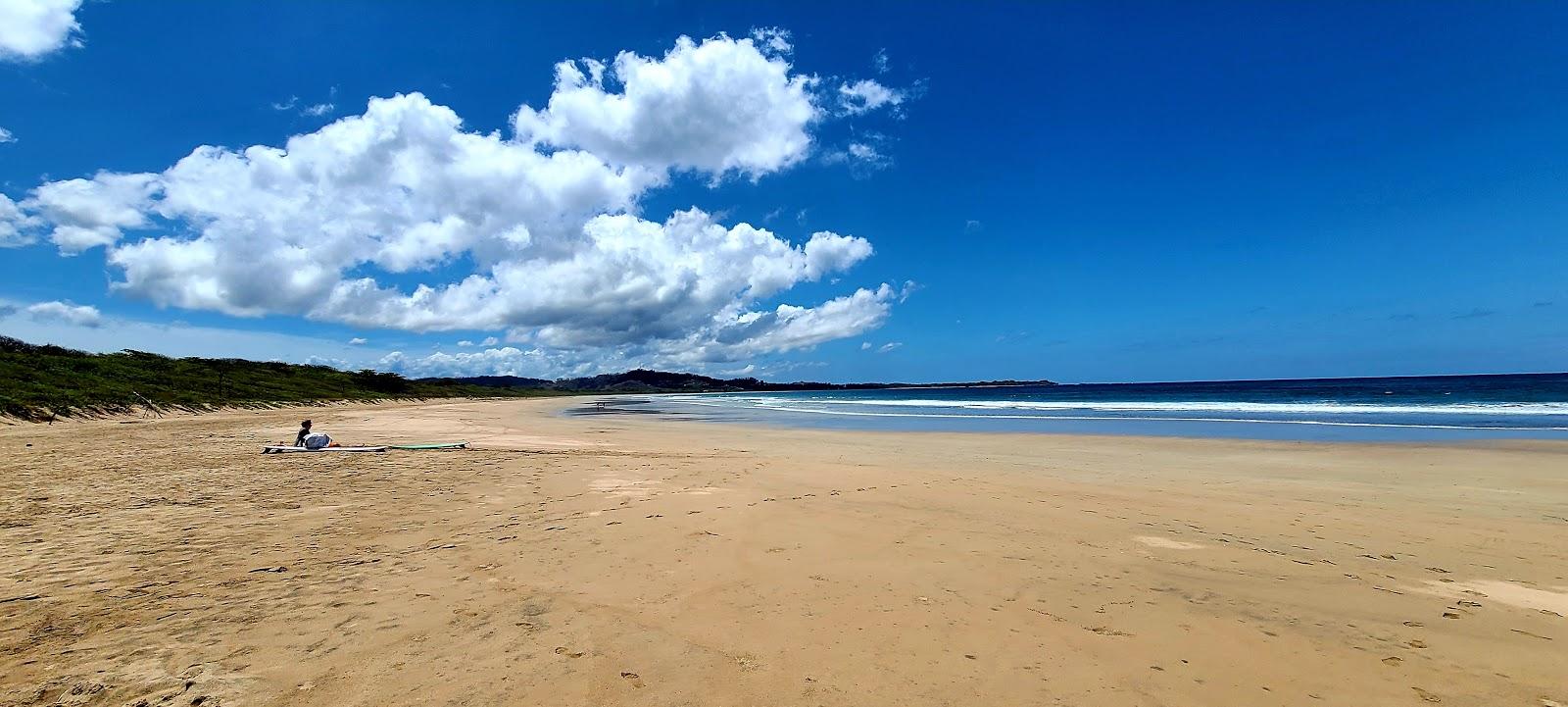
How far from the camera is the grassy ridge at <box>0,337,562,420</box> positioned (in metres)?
28.2

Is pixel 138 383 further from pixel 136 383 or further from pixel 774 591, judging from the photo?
pixel 774 591

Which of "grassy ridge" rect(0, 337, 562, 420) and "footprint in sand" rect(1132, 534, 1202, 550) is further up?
"grassy ridge" rect(0, 337, 562, 420)

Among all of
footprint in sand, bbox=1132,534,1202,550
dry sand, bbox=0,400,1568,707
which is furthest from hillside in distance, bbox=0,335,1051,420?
footprint in sand, bbox=1132,534,1202,550

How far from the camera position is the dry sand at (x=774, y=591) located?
3.82 meters

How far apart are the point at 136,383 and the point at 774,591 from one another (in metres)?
51.5

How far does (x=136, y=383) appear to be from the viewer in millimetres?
37969

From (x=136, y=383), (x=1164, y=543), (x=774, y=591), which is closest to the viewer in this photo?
(x=774, y=591)

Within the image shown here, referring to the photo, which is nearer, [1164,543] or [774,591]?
[774,591]

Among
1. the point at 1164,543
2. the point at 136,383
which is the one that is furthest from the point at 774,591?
the point at 136,383

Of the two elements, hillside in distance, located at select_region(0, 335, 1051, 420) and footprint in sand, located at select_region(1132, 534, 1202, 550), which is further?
hillside in distance, located at select_region(0, 335, 1051, 420)

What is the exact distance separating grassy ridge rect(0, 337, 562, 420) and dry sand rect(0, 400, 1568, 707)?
84.3 feet

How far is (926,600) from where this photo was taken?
17.3 ft

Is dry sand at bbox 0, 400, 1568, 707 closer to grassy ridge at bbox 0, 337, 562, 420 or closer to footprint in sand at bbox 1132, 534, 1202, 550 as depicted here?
→ footprint in sand at bbox 1132, 534, 1202, 550

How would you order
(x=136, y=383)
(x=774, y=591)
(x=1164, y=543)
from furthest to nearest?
1. (x=136, y=383)
2. (x=1164, y=543)
3. (x=774, y=591)
